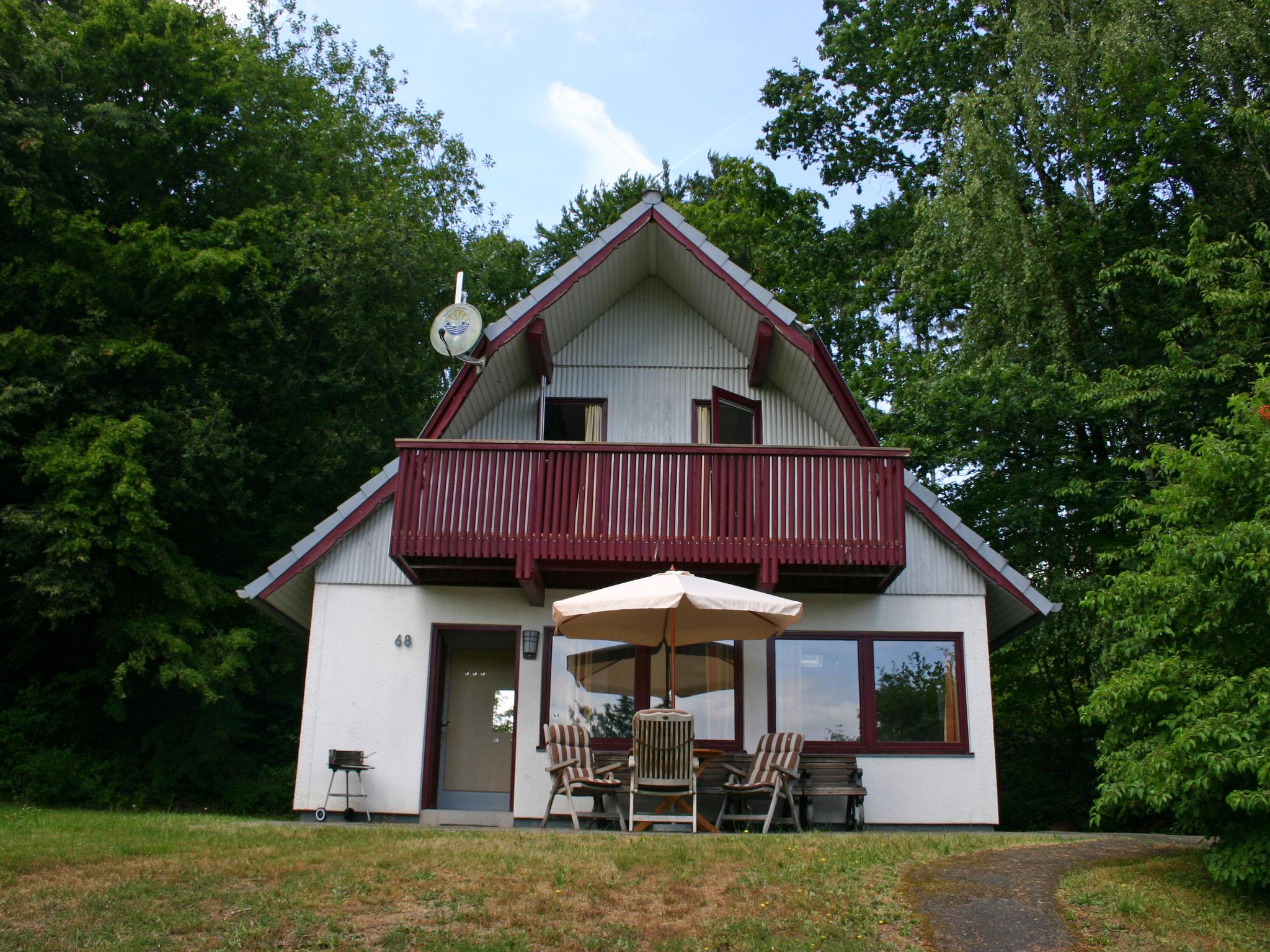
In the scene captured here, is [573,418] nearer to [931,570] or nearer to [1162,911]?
[931,570]

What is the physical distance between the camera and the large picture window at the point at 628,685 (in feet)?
42.2

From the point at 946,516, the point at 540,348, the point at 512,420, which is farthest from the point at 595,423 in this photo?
the point at 946,516

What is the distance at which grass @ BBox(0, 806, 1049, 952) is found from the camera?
6102mm

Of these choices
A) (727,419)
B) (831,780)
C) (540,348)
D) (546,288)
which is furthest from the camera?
(727,419)

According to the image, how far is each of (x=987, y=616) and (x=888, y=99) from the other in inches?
663

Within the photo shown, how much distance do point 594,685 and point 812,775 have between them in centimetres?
274

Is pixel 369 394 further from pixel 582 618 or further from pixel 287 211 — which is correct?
pixel 582 618

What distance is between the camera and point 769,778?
11.0m

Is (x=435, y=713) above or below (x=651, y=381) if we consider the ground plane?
below

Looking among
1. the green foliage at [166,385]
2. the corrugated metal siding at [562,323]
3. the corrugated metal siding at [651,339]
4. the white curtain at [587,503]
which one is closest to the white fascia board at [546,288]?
the corrugated metal siding at [562,323]

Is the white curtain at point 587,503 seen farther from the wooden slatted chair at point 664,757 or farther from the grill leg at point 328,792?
the grill leg at point 328,792

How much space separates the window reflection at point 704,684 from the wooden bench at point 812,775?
28.1 inches

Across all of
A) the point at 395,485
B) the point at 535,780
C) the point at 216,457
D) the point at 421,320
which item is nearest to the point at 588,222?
the point at 421,320

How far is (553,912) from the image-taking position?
6578 millimetres
